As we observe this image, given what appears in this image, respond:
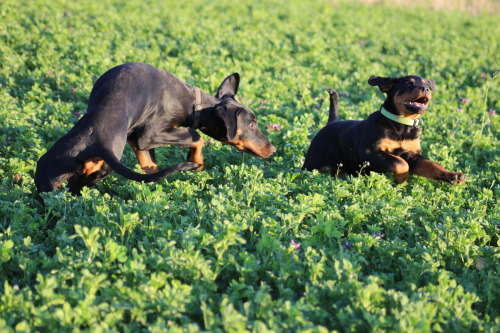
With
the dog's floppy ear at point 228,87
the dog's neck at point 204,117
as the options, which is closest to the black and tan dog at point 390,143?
the dog's neck at point 204,117

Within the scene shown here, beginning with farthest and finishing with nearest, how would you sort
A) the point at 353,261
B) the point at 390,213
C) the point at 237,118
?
1. the point at 237,118
2. the point at 390,213
3. the point at 353,261

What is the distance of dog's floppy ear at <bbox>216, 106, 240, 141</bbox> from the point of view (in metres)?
5.43

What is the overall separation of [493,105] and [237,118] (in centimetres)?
552

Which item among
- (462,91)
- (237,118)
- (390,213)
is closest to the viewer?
(390,213)

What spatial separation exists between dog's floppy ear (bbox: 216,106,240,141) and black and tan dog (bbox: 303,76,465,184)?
3.29 ft

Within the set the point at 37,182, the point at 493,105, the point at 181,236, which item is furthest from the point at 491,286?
the point at 493,105

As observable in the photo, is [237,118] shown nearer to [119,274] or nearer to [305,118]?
[305,118]

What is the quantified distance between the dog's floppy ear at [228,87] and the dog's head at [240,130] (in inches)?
8.6

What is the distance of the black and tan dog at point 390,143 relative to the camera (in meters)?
5.51

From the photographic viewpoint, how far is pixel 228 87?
6402 mm

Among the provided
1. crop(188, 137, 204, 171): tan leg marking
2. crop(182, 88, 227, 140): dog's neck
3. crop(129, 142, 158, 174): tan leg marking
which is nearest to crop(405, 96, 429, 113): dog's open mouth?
crop(182, 88, 227, 140): dog's neck

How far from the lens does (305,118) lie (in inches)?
284

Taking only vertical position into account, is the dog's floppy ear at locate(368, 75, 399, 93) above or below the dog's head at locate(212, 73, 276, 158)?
above

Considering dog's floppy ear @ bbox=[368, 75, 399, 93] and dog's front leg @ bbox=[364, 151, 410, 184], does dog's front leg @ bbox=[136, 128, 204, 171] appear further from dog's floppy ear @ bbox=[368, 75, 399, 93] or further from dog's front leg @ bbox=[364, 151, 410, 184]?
dog's floppy ear @ bbox=[368, 75, 399, 93]
